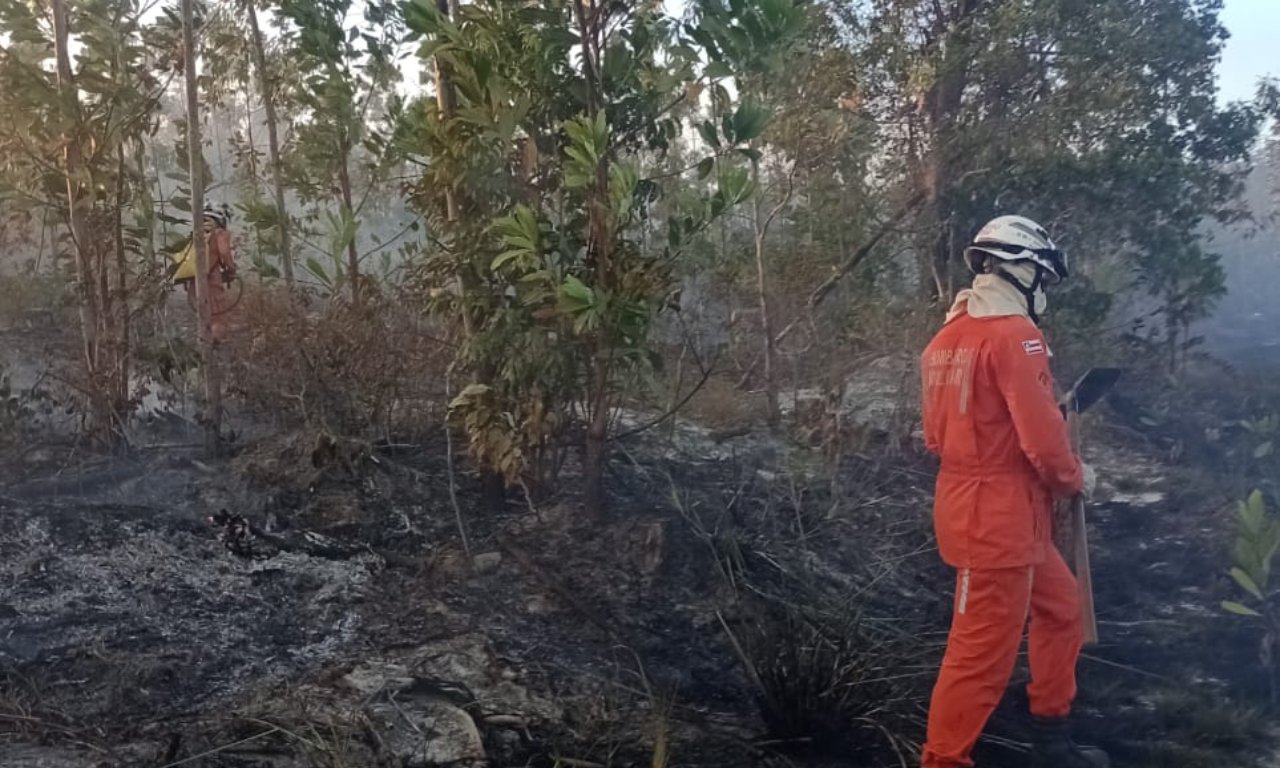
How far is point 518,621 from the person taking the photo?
475 centimetres

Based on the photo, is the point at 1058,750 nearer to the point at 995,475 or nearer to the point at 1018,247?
the point at 995,475

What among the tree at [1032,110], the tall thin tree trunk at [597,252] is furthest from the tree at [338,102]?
the tree at [1032,110]

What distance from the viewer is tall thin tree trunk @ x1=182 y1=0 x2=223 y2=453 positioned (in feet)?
20.6

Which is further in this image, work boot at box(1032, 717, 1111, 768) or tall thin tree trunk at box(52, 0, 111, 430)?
tall thin tree trunk at box(52, 0, 111, 430)

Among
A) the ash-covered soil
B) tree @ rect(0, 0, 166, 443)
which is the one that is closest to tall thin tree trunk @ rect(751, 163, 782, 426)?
the ash-covered soil

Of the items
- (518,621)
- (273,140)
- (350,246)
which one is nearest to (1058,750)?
(518,621)

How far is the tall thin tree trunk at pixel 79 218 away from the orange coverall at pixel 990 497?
4.73 metres

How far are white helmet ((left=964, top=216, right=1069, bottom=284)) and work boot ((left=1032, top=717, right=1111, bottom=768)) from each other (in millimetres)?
1519

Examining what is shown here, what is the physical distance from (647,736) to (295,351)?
11.7ft

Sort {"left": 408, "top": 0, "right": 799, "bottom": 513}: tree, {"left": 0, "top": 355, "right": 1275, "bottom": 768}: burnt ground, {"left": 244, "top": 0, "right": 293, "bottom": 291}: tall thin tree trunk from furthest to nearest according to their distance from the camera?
{"left": 244, "top": 0, "right": 293, "bottom": 291}: tall thin tree trunk, {"left": 408, "top": 0, "right": 799, "bottom": 513}: tree, {"left": 0, "top": 355, "right": 1275, "bottom": 768}: burnt ground

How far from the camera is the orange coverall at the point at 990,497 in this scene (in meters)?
3.42

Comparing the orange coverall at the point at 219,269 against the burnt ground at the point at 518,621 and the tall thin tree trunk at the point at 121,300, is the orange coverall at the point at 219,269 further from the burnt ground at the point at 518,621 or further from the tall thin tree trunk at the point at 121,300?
the burnt ground at the point at 518,621

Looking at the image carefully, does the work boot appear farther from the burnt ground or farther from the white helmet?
the white helmet

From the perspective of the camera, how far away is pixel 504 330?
5.09m
